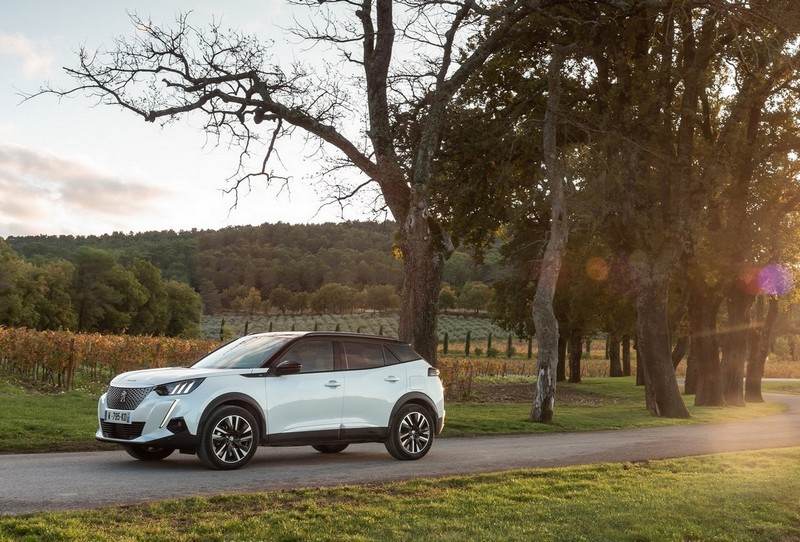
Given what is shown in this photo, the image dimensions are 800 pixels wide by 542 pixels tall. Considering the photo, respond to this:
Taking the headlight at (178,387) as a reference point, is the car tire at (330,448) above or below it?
below

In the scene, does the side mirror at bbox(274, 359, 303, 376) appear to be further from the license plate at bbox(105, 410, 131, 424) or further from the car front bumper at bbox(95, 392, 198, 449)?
the license plate at bbox(105, 410, 131, 424)

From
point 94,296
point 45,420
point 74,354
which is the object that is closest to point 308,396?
point 45,420

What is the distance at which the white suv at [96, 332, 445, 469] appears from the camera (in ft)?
37.7

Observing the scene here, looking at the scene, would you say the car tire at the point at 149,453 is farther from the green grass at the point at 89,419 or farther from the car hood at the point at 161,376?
the green grass at the point at 89,419

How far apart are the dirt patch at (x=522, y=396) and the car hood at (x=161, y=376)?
2171cm

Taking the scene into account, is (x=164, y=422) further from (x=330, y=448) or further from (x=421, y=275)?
(x=421, y=275)

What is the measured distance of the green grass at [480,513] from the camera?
7.84m

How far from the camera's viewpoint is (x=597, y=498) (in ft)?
34.3

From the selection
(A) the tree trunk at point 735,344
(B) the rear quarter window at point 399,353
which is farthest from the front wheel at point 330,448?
(A) the tree trunk at point 735,344

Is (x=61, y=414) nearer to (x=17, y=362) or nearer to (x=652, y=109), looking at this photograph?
(x=17, y=362)

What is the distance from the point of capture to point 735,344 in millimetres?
36531

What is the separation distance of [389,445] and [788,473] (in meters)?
5.83

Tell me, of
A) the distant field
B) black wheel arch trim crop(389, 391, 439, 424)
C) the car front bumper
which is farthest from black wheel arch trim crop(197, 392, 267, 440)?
the distant field

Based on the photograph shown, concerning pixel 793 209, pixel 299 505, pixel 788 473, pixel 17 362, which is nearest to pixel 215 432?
pixel 299 505
